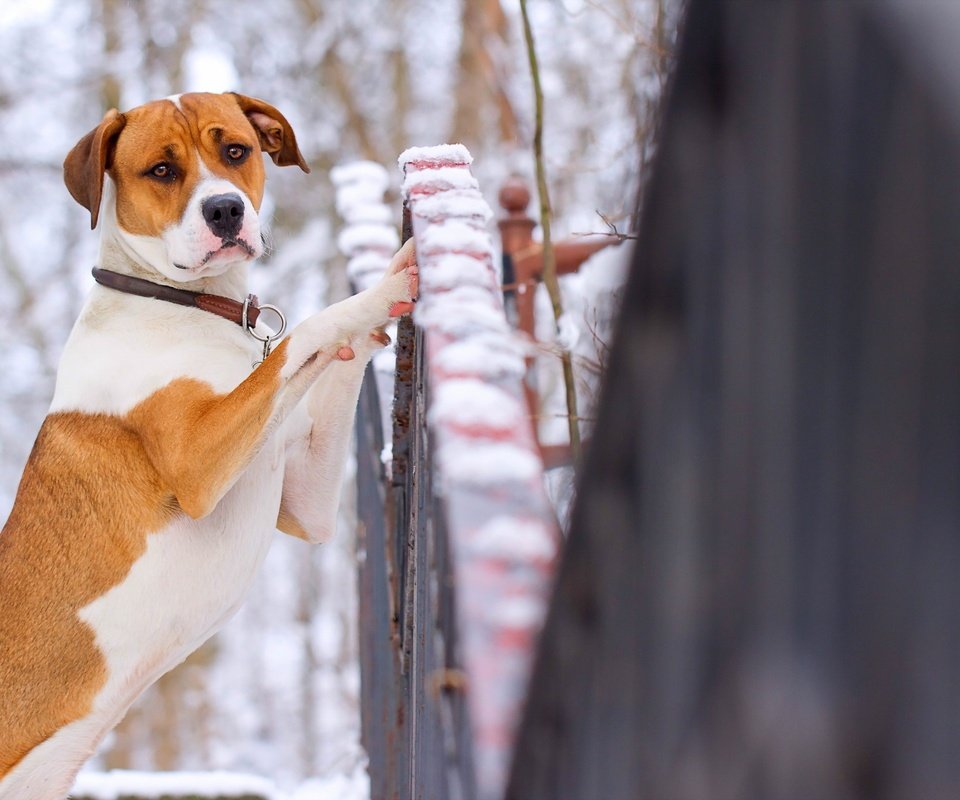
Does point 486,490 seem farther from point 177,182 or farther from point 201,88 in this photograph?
point 201,88

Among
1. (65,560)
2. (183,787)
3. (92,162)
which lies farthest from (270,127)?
(183,787)

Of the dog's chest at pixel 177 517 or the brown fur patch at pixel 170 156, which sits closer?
the dog's chest at pixel 177 517

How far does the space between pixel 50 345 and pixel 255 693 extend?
16.9 ft

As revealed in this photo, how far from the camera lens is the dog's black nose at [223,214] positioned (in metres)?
2.52

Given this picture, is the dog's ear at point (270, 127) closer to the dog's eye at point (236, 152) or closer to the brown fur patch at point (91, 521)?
A: the dog's eye at point (236, 152)

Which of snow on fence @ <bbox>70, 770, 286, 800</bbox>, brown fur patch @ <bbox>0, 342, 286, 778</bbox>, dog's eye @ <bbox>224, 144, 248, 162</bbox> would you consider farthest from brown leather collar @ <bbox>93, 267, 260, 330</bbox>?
snow on fence @ <bbox>70, 770, 286, 800</bbox>

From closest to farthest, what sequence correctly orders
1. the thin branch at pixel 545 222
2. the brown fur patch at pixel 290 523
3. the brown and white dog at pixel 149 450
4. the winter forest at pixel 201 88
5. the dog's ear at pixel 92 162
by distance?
the thin branch at pixel 545 222 < the brown and white dog at pixel 149 450 < the dog's ear at pixel 92 162 < the brown fur patch at pixel 290 523 < the winter forest at pixel 201 88

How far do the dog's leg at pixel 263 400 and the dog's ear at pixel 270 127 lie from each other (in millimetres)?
870

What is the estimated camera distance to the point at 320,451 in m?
2.77

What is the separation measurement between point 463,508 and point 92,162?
2.08 metres

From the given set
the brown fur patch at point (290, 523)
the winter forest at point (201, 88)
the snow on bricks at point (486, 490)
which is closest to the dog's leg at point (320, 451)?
the brown fur patch at point (290, 523)

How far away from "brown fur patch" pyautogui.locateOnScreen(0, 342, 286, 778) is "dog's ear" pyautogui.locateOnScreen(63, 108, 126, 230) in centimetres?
55

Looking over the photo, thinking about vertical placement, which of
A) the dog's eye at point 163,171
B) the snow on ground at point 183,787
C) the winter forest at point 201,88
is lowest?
the snow on ground at point 183,787

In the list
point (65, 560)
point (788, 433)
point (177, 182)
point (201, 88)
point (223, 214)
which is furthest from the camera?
point (201, 88)
